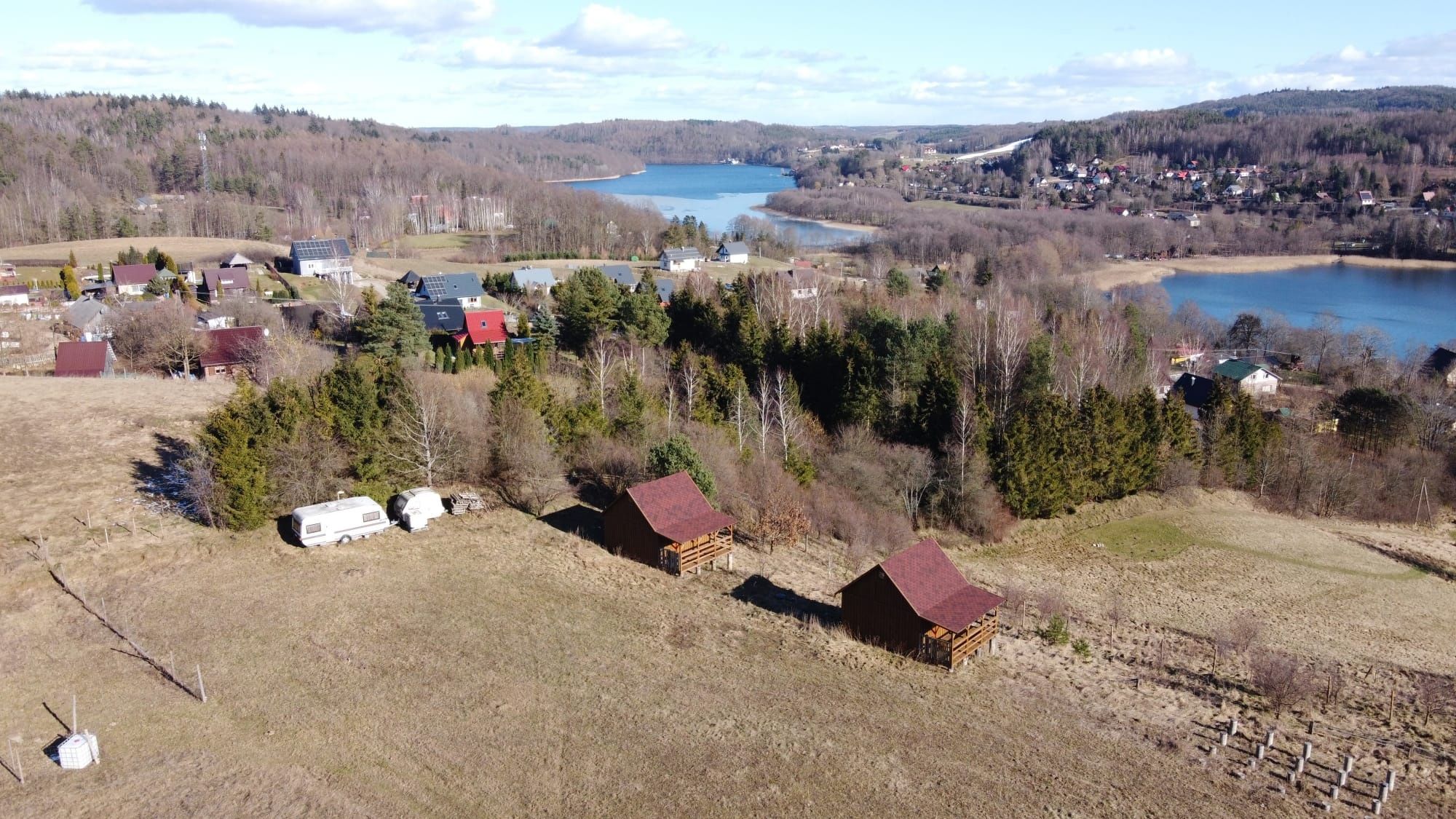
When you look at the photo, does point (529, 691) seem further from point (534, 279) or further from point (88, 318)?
point (534, 279)

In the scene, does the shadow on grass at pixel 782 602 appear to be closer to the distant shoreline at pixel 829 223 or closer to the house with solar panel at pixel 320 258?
the house with solar panel at pixel 320 258

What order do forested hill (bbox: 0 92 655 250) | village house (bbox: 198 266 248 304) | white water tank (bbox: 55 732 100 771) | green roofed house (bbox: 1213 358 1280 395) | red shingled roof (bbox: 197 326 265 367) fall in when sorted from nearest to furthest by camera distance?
1. white water tank (bbox: 55 732 100 771)
2. red shingled roof (bbox: 197 326 265 367)
3. green roofed house (bbox: 1213 358 1280 395)
4. village house (bbox: 198 266 248 304)
5. forested hill (bbox: 0 92 655 250)

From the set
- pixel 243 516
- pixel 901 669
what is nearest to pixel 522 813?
pixel 901 669

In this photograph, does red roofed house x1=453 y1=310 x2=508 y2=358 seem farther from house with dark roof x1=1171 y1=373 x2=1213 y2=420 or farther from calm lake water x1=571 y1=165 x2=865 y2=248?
calm lake water x1=571 y1=165 x2=865 y2=248

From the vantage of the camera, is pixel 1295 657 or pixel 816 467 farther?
pixel 816 467

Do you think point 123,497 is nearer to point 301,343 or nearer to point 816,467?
point 301,343

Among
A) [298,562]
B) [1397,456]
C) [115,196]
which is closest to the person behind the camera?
[298,562]

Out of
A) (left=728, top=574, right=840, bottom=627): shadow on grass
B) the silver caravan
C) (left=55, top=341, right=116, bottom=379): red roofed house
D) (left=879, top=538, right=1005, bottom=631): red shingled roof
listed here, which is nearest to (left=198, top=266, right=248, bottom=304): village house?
(left=55, top=341, right=116, bottom=379): red roofed house
